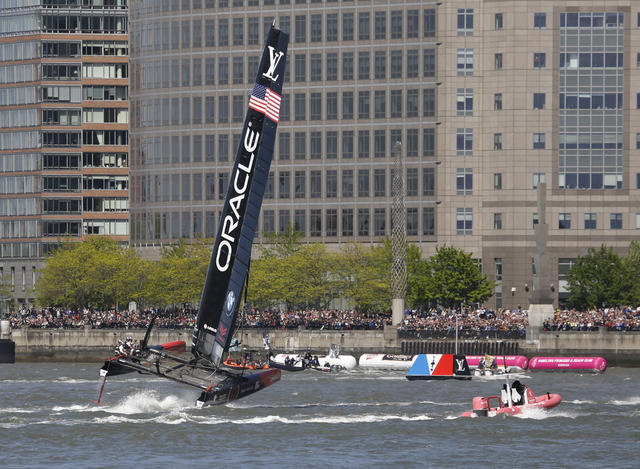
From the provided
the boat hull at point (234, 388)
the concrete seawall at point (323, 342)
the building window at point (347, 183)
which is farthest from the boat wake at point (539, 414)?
the building window at point (347, 183)

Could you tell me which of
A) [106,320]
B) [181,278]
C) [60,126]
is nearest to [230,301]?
[106,320]

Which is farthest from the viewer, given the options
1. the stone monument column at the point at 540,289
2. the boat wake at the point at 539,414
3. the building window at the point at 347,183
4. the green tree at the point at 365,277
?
the building window at the point at 347,183

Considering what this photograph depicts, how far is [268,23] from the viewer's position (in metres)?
151

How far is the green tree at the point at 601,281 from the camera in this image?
127 m

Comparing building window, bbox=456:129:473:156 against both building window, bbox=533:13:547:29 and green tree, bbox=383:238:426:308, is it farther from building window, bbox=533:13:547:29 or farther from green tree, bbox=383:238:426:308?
green tree, bbox=383:238:426:308

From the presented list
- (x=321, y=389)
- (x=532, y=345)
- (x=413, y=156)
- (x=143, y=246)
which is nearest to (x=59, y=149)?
(x=143, y=246)

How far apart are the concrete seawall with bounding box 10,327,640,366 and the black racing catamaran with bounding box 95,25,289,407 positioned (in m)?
39.0

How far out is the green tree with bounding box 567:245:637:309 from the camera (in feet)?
417

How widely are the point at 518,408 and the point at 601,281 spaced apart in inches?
2382

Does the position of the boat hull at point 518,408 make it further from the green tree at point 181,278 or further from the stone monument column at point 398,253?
the green tree at point 181,278

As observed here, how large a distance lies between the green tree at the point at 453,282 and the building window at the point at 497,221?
11622 mm

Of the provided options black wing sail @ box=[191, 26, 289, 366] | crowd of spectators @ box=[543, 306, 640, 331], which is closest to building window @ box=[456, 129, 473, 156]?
crowd of spectators @ box=[543, 306, 640, 331]

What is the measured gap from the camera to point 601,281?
128125mm

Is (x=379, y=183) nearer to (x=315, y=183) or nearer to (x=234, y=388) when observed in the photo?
(x=315, y=183)
